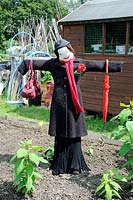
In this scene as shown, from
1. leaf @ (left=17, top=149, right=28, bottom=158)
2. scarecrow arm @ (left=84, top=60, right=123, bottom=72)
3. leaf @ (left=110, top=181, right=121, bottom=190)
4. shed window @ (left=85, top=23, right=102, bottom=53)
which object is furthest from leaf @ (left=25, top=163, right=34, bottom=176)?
shed window @ (left=85, top=23, right=102, bottom=53)

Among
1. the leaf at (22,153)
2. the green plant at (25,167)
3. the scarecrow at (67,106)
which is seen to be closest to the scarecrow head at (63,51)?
the scarecrow at (67,106)

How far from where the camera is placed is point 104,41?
6.51 m

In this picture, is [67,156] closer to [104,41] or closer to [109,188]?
[109,188]

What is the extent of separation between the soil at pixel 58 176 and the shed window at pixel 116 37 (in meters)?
1.87

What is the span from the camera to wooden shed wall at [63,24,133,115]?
247 inches

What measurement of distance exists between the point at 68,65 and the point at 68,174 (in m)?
1.23

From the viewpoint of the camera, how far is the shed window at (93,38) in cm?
660

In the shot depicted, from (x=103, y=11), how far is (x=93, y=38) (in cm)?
54

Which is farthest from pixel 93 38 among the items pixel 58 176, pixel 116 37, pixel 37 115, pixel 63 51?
pixel 58 176

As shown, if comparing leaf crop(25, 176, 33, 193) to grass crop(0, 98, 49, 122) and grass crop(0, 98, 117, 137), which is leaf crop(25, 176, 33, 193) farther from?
grass crop(0, 98, 49, 122)

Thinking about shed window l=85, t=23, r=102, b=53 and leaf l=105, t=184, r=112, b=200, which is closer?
leaf l=105, t=184, r=112, b=200

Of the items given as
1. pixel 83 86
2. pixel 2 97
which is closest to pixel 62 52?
pixel 83 86

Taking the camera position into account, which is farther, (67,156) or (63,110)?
(67,156)

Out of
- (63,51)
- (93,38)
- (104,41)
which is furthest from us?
(93,38)
